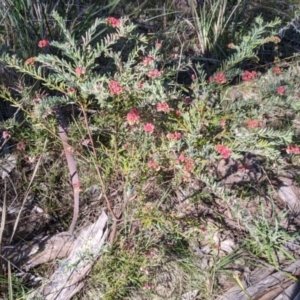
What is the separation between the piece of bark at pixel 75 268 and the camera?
162cm

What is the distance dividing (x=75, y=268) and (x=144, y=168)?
0.41 metres

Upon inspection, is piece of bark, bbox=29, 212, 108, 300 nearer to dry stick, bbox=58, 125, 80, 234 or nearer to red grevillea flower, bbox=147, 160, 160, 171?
dry stick, bbox=58, 125, 80, 234

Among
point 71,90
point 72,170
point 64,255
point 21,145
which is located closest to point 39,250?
point 64,255

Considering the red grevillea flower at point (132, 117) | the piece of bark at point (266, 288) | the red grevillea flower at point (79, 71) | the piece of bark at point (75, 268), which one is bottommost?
the piece of bark at point (266, 288)

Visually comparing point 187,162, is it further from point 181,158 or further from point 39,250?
point 39,250

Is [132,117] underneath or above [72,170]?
above

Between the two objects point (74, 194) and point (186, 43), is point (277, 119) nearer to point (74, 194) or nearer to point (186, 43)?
point (186, 43)

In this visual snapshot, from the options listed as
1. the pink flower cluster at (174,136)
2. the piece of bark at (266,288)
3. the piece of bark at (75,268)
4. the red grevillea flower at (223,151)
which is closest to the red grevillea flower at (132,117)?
the pink flower cluster at (174,136)

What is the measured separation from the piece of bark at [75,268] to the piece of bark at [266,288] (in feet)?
1.49

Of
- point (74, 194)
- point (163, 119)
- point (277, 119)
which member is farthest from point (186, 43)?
point (74, 194)

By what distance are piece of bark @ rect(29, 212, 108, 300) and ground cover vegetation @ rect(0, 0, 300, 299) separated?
4 cm

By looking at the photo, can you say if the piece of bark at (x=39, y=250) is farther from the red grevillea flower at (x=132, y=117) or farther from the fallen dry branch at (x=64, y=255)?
the red grevillea flower at (x=132, y=117)

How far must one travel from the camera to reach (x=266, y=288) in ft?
5.51

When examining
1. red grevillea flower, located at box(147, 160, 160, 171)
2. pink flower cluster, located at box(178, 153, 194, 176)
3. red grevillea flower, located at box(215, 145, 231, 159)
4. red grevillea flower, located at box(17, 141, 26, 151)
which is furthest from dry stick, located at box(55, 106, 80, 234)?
red grevillea flower, located at box(215, 145, 231, 159)
